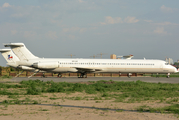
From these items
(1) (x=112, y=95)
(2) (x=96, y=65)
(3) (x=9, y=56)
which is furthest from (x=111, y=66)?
(1) (x=112, y=95)

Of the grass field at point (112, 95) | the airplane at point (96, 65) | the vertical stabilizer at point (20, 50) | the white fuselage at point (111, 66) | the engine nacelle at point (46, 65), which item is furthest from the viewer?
the white fuselage at point (111, 66)

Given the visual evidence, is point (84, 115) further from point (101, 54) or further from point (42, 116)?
point (101, 54)

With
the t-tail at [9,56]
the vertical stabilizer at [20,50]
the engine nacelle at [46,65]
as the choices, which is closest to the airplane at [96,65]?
the vertical stabilizer at [20,50]

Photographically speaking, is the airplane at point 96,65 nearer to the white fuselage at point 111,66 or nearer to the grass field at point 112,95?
the white fuselage at point 111,66

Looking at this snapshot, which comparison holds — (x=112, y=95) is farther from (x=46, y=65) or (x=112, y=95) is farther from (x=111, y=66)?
(x=46, y=65)

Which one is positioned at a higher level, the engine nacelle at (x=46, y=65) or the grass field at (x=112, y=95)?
the engine nacelle at (x=46, y=65)

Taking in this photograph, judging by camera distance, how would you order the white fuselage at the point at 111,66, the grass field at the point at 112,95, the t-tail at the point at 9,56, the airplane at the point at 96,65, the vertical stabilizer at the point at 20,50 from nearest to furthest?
the grass field at the point at 112,95
the vertical stabilizer at the point at 20,50
the airplane at the point at 96,65
the white fuselage at the point at 111,66
the t-tail at the point at 9,56

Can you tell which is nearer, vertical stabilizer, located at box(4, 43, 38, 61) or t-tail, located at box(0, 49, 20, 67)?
vertical stabilizer, located at box(4, 43, 38, 61)

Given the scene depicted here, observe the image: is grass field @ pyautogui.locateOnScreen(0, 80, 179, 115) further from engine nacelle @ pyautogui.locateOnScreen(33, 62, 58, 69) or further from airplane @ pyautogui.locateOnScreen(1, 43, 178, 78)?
airplane @ pyautogui.locateOnScreen(1, 43, 178, 78)

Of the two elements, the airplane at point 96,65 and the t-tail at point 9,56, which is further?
the t-tail at point 9,56

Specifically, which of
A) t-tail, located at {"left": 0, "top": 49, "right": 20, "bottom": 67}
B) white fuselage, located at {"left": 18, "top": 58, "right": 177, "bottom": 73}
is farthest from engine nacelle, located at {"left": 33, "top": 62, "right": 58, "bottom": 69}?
t-tail, located at {"left": 0, "top": 49, "right": 20, "bottom": 67}

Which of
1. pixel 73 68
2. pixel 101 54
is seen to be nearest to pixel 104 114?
pixel 73 68

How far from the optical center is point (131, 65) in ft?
145

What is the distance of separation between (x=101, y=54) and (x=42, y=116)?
6336 inches
